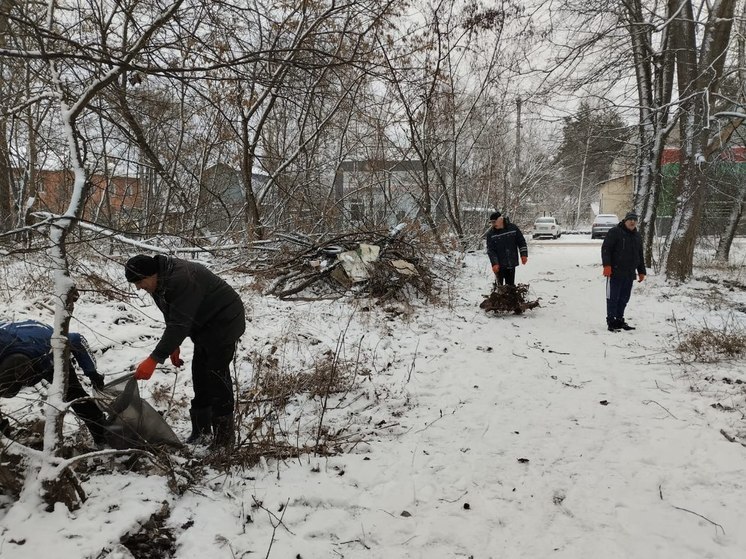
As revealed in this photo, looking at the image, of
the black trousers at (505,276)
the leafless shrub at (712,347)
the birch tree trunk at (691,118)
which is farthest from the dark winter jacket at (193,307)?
the birch tree trunk at (691,118)

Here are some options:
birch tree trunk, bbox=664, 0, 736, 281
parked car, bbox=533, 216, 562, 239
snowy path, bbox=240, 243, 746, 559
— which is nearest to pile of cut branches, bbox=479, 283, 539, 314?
snowy path, bbox=240, 243, 746, 559

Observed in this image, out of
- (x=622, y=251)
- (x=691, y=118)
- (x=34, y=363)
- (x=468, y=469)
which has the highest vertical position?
(x=691, y=118)

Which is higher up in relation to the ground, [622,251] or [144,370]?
[622,251]

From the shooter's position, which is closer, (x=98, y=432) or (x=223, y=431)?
(x=98, y=432)

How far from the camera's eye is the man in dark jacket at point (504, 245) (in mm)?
7797

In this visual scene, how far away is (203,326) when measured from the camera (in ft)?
11.2

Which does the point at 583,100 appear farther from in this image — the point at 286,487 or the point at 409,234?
the point at 286,487

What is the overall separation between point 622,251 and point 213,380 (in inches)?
250

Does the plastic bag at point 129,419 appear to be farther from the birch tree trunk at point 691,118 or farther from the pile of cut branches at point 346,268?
the birch tree trunk at point 691,118

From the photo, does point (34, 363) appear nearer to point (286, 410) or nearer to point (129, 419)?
point (129, 419)

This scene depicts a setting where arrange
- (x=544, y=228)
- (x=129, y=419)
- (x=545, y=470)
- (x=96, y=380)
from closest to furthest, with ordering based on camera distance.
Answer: (x=129, y=419), (x=545, y=470), (x=96, y=380), (x=544, y=228)

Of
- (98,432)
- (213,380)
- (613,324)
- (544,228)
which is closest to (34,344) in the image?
(98,432)

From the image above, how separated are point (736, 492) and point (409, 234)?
8.25 m

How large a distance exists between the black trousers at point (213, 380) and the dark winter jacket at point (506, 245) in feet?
18.4
